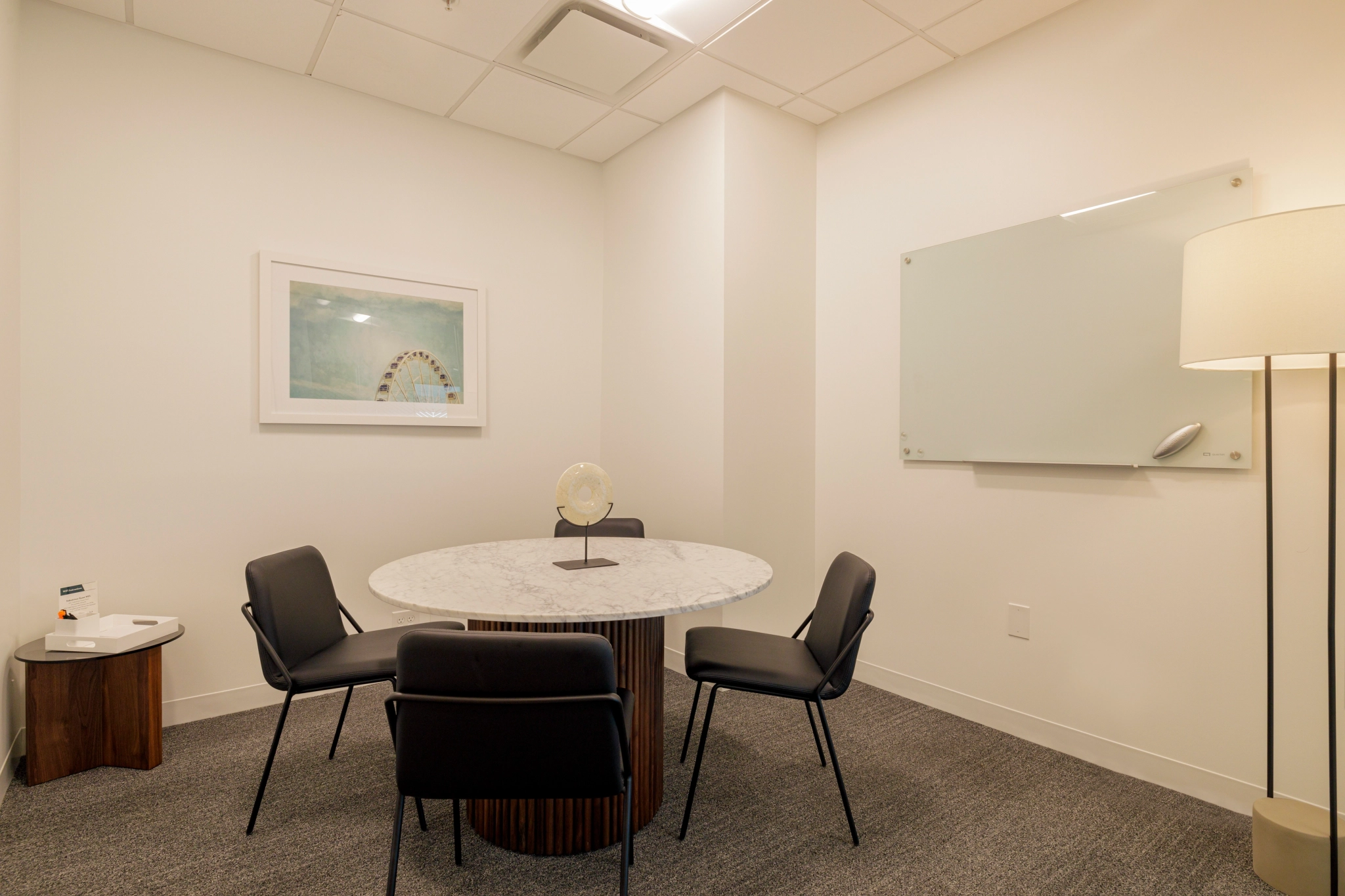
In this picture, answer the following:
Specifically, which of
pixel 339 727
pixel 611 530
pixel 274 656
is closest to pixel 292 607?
pixel 274 656

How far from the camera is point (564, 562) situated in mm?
2301

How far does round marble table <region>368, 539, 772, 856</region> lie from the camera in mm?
1706

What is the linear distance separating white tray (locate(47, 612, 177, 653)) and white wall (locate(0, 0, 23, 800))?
7.3 inches

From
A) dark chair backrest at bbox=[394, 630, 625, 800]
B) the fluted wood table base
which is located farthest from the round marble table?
dark chair backrest at bbox=[394, 630, 625, 800]

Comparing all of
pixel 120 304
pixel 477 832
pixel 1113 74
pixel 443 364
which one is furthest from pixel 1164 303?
pixel 120 304

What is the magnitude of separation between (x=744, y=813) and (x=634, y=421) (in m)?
2.22

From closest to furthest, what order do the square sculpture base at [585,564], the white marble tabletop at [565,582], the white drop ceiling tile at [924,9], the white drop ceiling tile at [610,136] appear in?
the white marble tabletop at [565,582] < the square sculpture base at [585,564] < the white drop ceiling tile at [924,9] < the white drop ceiling tile at [610,136]

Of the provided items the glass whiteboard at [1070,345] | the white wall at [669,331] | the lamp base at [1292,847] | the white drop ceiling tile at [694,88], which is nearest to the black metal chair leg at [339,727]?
the white wall at [669,331]

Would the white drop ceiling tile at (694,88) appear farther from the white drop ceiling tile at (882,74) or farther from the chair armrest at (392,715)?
the chair armrest at (392,715)

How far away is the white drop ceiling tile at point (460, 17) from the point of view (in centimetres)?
264

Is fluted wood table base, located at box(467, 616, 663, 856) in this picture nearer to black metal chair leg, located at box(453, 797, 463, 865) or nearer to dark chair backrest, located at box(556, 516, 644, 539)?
black metal chair leg, located at box(453, 797, 463, 865)

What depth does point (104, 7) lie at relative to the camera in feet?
8.74

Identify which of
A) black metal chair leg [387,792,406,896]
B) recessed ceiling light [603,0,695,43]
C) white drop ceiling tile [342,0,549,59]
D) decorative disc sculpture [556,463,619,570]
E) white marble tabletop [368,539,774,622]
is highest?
recessed ceiling light [603,0,695,43]

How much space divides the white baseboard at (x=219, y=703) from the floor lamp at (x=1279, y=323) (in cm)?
329
